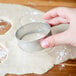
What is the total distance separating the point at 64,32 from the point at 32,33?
15cm

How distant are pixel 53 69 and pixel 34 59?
0.21 feet

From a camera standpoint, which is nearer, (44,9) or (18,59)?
(18,59)

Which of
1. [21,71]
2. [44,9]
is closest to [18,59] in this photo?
[21,71]

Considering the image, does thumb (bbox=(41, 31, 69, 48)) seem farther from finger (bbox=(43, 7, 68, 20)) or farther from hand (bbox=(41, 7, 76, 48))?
finger (bbox=(43, 7, 68, 20))

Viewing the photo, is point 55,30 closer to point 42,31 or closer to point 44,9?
point 42,31

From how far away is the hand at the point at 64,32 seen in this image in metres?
0.60

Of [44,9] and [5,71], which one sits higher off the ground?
[44,9]

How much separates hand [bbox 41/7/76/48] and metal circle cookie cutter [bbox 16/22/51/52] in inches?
1.4

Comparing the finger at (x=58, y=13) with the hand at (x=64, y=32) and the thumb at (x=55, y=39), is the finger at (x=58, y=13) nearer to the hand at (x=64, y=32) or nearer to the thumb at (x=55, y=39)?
the hand at (x=64, y=32)

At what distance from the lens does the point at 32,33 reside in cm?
72

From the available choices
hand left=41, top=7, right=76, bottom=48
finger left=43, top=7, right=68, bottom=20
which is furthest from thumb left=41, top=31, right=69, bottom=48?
finger left=43, top=7, right=68, bottom=20

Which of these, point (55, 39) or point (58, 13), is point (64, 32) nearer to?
point (55, 39)

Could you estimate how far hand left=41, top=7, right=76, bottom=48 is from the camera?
60 cm

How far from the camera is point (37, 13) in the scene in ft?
2.76
